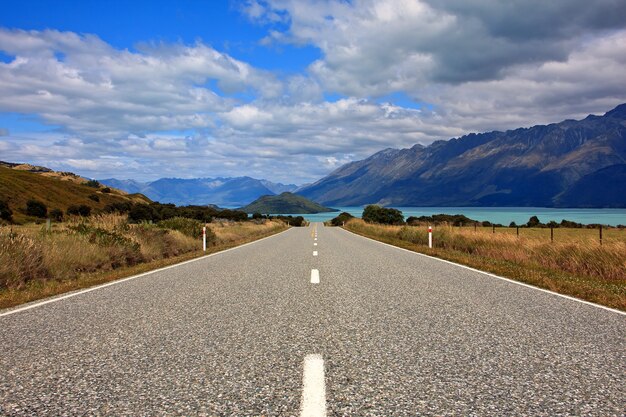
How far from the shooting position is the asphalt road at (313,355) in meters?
3.40

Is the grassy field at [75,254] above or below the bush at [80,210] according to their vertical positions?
below

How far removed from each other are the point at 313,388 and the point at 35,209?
84.4 metres

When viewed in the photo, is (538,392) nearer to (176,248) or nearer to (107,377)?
(107,377)

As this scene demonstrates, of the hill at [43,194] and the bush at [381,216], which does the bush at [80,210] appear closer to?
the hill at [43,194]

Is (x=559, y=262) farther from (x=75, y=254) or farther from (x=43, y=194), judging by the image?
(x=43, y=194)

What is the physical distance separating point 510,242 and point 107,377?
720 inches

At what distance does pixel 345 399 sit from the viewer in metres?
3.46

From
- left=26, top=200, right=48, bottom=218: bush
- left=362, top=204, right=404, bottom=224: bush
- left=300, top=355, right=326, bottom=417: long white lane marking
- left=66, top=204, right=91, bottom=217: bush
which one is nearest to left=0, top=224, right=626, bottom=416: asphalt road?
left=300, top=355, right=326, bottom=417: long white lane marking

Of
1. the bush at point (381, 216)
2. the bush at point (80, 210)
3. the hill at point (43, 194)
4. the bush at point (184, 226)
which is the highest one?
the hill at point (43, 194)

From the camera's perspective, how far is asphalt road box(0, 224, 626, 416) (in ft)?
11.2

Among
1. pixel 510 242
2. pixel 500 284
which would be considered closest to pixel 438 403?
pixel 500 284

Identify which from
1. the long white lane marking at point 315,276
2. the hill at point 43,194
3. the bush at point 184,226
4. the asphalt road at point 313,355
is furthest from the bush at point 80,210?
the asphalt road at point 313,355

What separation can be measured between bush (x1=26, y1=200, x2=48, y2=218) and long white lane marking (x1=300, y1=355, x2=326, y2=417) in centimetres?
8301

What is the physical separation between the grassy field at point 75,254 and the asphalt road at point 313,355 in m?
2.13
